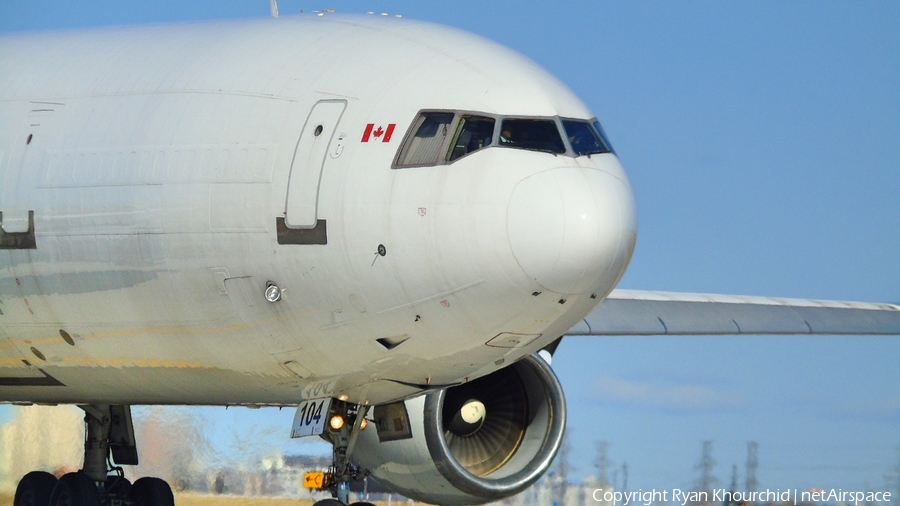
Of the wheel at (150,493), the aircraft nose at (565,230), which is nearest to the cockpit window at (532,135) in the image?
the aircraft nose at (565,230)

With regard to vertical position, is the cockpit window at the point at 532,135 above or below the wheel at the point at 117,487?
above

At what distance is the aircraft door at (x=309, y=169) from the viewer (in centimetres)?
1038

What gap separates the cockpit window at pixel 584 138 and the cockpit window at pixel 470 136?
1.81 feet

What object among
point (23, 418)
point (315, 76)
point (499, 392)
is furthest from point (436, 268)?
point (23, 418)

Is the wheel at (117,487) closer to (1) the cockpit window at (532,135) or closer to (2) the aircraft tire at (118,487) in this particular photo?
(2) the aircraft tire at (118,487)

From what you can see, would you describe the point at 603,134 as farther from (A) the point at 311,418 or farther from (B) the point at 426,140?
(A) the point at 311,418

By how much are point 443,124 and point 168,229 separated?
85.2 inches

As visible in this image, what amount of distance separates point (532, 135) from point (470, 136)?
405 mm

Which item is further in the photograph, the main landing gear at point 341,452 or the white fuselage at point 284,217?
the main landing gear at point 341,452

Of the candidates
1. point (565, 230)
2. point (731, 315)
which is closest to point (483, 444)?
point (565, 230)

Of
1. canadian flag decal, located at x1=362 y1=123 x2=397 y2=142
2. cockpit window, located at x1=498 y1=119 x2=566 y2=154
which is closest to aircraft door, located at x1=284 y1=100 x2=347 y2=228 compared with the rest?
canadian flag decal, located at x1=362 y1=123 x2=397 y2=142

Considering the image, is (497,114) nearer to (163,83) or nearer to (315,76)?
(315,76)

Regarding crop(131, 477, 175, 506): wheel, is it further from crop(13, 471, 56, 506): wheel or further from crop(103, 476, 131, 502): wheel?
crop(13, 471, 56, 506): wheel

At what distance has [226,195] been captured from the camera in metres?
10.8
